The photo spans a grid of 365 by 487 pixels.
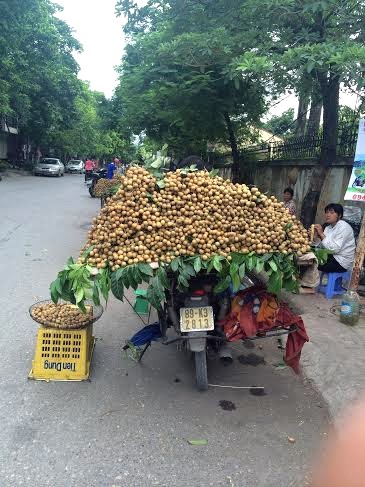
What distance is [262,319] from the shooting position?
3568 mm

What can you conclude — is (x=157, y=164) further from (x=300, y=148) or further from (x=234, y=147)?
(x=234, y=147)

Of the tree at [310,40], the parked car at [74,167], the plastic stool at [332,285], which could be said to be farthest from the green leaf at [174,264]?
the parked car at [74,167]

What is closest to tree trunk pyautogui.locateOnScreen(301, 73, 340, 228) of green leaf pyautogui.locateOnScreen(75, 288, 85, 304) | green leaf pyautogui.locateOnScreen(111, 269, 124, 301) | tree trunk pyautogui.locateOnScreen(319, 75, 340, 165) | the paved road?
tree trunk pyautogui.locateOnScreen(319, 75, 340, 165)

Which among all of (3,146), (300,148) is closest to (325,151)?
(300,148)

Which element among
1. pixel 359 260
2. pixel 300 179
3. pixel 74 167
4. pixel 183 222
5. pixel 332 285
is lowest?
pixel 74 167

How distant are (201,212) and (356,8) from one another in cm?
367

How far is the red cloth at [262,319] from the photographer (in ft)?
11.6

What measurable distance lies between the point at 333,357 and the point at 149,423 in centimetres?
193

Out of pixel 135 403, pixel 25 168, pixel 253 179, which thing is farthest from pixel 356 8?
pixel 25 168

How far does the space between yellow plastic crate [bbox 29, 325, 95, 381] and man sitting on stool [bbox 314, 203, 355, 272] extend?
3563 mm

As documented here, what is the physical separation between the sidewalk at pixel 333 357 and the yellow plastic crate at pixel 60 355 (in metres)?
1.98

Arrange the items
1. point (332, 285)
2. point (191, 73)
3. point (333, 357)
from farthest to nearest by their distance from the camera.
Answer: point (191, 73) → point (332, 285) → point (333, 357)

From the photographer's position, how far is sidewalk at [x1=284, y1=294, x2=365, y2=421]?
11.8 feet

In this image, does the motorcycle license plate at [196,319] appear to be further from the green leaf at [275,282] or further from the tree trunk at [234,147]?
the tree trunk at [234,147]
